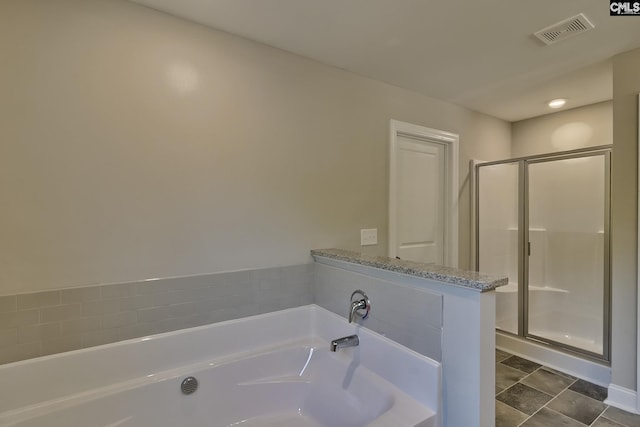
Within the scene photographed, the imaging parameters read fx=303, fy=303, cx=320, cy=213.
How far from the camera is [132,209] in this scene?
1.52m

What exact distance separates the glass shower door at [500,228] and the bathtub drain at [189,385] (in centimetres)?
283

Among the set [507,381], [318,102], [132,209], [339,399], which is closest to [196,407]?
[339,399]

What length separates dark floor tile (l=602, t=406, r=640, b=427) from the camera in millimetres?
1877

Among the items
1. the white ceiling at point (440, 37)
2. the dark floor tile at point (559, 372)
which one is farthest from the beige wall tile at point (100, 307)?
the dark floor tile at point (559, 372)

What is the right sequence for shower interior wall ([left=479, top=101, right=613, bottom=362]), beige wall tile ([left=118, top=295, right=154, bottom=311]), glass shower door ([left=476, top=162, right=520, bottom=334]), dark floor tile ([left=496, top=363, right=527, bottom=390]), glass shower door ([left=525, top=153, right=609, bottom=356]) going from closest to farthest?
beige wall tile ([left=118, top=295, right=154, bottom=311])
dark floor tile ([left=496, top=363, right=527, bottom=390])
glass shower door ([left=525, top=153, right=609, bottom=356])
shower interior wall ([left=479, top=101, right=613, bottom=362])
glass shower door ([left=476, top=162, right=520, bottom=334])

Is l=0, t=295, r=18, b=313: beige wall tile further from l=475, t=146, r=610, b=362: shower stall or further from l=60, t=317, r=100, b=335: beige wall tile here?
l=475, t=146, r=610, b=362: shower stall

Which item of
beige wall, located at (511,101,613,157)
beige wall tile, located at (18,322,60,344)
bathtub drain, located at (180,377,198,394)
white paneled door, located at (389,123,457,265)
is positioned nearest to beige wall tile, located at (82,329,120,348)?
beige wall tile, located at (18,322,60,344)

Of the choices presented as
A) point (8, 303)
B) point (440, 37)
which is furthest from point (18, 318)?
point (440, 37)

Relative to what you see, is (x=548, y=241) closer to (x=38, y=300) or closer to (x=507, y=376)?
(x=507, y=376)

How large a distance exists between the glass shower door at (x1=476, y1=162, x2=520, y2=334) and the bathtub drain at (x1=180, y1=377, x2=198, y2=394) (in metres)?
2.83

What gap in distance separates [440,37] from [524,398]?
2501 mm

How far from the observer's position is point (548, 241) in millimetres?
3061

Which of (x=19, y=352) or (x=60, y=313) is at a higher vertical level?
(x=60, y=313)

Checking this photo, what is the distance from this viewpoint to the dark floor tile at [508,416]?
1.90m
